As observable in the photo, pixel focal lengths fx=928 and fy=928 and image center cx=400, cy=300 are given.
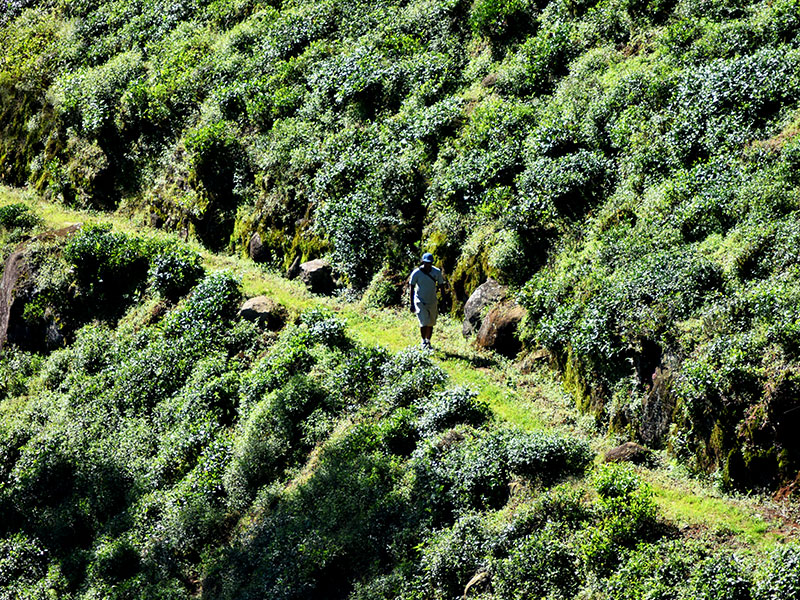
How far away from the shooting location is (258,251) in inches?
938

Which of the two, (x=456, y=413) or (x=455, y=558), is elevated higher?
(x=456, y=413)

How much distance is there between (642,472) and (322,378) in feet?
22.5

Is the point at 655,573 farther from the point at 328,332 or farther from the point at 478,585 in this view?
the point at 328,332

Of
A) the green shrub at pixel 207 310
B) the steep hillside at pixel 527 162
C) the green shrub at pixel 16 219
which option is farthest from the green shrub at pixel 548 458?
the green shrub at pixel 16 219

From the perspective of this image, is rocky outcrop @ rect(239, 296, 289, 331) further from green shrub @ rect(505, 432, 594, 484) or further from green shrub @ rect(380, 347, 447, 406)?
green shrub @ rect(505, 432, 594, 484)

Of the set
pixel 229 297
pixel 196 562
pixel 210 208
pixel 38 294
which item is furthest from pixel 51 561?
pixel 210 208

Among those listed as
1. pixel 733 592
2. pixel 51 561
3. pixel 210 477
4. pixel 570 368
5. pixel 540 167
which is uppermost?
pixel 540 167

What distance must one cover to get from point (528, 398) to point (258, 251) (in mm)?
10239

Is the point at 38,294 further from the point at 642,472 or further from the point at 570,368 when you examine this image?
the point at 642,472

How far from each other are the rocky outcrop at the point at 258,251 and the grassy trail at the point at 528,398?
0.69ft

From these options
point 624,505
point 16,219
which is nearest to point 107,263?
point 16,219

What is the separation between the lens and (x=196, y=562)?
1664 cm

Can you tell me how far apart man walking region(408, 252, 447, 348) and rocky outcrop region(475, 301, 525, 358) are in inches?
41.5

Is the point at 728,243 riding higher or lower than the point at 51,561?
higher
